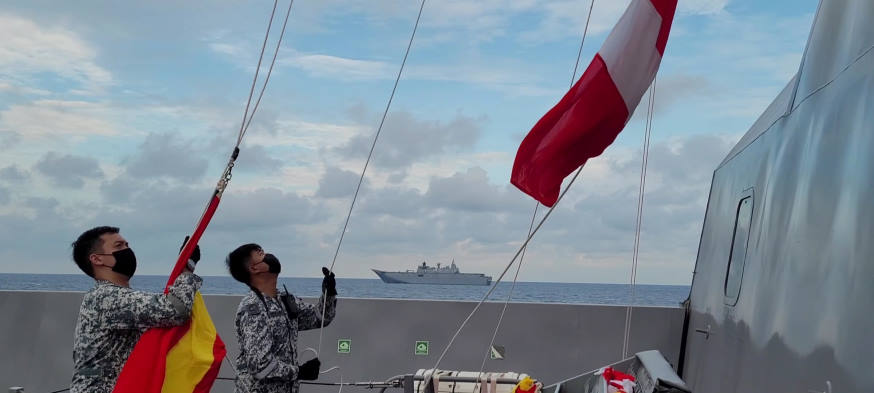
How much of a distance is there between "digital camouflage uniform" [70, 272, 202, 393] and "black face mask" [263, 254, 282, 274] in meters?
1.18

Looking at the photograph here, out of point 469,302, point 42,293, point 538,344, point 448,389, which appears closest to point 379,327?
point 469,302

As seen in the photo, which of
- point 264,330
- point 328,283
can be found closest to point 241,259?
point 264,330

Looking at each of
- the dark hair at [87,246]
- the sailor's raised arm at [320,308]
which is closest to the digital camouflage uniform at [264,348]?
the sailor's raised arm at [320,308]

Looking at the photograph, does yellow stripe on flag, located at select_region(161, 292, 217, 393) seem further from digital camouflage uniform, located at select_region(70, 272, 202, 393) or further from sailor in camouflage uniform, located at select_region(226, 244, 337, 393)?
sailor in camouflage uniform, located at select_region(226, 244, 337, 393)

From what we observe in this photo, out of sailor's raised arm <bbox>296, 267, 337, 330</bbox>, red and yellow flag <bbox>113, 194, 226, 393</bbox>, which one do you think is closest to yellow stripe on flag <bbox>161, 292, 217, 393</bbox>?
red and yellow flag <bbox>113, 194, 226, 393</bbox>

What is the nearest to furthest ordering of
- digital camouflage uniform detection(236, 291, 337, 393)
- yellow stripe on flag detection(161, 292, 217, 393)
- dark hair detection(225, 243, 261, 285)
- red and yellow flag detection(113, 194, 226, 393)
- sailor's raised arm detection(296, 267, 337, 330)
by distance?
red and yellow flag detection(113, 194, 226, 393) → yellow stripe on flag detection(161, 292, 217, 393) → digital camouflage uniform detection(236, 291, 337, 393) → dark hair detection(225, 243, 261, 285) → sailor's raised arm detection(296, 267, 337, 330)

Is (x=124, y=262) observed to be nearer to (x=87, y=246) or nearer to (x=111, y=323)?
(x=87, y=246)

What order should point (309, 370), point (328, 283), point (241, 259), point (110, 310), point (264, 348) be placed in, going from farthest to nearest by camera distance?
point (328, 283)
point (309, 370)
point (241, 259)
point (264, 348)
point (110, 310)

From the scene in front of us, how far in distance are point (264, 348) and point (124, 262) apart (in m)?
1.26

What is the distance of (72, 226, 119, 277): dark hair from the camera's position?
14.7 ft

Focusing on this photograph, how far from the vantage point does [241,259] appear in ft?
18.6

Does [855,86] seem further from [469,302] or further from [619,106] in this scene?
[469,302]

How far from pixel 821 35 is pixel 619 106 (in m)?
1.02

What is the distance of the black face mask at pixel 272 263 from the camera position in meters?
5.68
